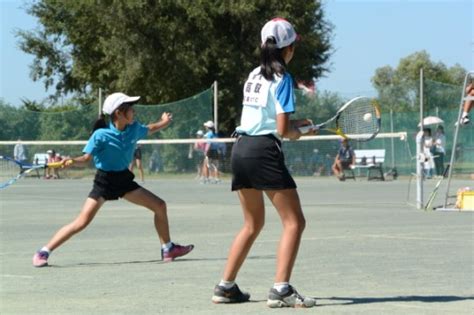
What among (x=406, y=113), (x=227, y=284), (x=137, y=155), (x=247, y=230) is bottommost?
(x=227, y=284)

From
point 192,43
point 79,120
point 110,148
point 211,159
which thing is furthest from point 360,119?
point 192,43

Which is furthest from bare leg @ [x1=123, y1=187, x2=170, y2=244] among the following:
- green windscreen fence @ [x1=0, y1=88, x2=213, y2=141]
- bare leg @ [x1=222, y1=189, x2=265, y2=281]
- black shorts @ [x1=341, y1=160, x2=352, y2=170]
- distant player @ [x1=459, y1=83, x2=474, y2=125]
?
green windscreen fence @ [x1=0, y1=88, x2=213, y2=141]

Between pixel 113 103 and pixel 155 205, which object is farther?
pixel 155 205

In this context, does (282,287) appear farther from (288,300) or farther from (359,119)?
(359,119)

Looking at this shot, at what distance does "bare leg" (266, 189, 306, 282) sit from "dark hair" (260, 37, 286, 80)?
816 mm

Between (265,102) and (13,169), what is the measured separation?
5.26 m

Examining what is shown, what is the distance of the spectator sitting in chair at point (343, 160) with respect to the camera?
3694cm

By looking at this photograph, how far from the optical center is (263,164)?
27.0ft

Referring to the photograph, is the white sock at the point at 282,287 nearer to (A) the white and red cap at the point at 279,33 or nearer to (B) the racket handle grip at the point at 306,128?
(B) the racket handle grip at the point at 306,128

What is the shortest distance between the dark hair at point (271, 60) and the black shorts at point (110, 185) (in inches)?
138

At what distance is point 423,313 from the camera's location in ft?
25.4

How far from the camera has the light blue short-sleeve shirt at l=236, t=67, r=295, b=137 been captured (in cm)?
806

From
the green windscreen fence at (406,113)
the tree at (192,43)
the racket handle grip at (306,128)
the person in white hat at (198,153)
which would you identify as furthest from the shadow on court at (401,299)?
the tree at (192,43)

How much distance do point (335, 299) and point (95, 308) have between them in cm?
170
